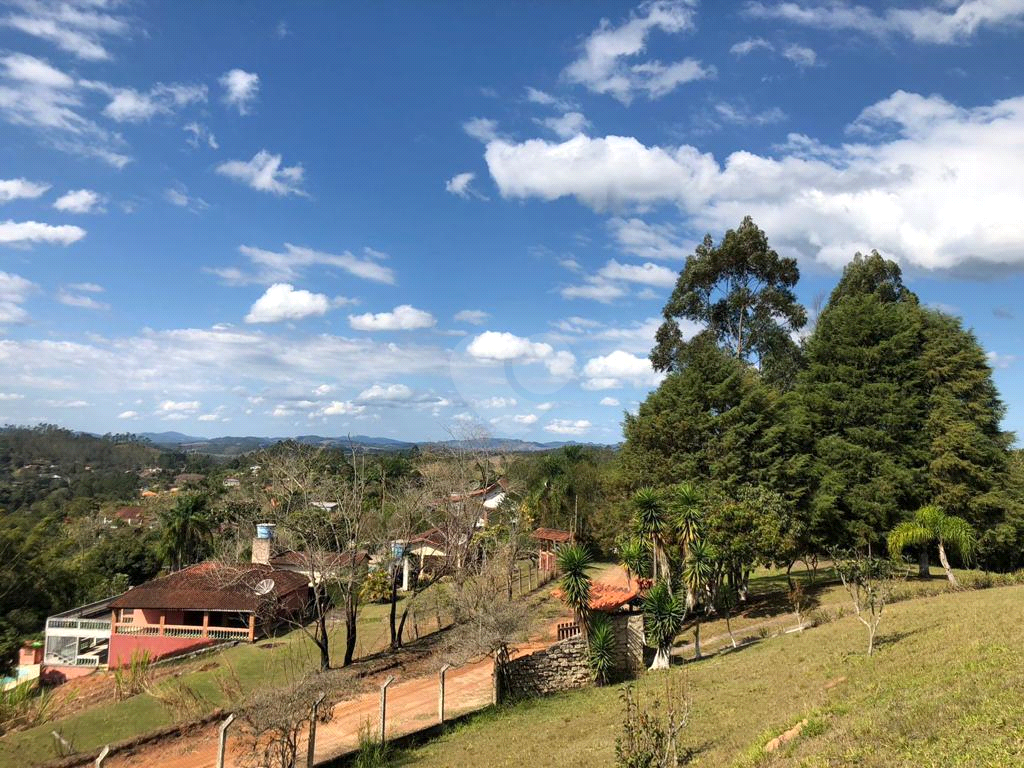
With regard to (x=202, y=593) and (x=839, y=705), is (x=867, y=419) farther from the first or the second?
(x=202, y=593)

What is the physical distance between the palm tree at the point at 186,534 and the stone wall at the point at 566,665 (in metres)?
36.2

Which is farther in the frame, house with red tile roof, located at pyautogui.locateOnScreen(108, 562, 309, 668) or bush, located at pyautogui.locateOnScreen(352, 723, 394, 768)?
house with red tile roof, located at pyautogui.locateOnScreen(108, 562, 309, 668)

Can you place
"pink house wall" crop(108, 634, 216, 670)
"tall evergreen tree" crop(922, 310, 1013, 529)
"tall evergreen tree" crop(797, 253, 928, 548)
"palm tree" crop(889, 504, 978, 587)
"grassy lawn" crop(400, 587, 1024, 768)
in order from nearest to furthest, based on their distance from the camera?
"grassy lawn" crop(400, 587, 1024, 768) → "palm tree" crop(889, 504, 978, 587) → "tall evergreen tree" crop(922, 310, 1013, 529) → "tall evergreen tree" crop(797, 253, 928, 548) → "pink house wall" crop(108, 634, 216, 670)

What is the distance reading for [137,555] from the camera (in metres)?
49.5

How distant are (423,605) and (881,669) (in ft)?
77.0

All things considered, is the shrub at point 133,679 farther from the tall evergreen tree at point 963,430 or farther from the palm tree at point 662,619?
the tall evergreen tree at point 963,430

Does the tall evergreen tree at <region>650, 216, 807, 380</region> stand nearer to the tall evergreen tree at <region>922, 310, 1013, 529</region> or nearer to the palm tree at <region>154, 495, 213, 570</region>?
the tall evergreen tree at <region>922, 310, 1013, 529</region>

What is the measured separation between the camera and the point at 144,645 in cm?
3000

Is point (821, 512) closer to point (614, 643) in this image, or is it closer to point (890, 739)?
point (614, 643)

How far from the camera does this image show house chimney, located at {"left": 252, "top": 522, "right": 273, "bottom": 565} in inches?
1310

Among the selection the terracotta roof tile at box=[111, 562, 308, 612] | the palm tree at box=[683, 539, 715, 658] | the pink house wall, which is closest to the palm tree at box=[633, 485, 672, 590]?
the palm tree at box=[683, 539, 715, 658]

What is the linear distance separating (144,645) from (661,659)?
2522 cm

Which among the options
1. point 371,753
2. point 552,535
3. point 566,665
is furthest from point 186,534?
point 371,753

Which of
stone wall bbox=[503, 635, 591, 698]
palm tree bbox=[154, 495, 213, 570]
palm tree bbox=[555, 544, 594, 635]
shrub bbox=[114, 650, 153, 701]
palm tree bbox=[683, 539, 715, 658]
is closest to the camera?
stone wall bbox=[503, 635, 591, 698]
